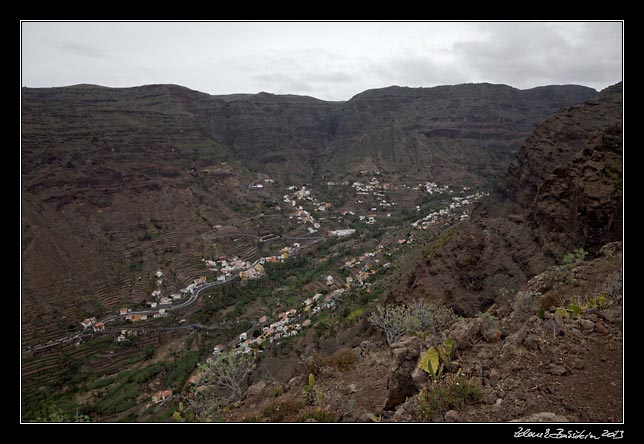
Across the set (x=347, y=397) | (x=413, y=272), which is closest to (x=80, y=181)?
(x=413, y=272)

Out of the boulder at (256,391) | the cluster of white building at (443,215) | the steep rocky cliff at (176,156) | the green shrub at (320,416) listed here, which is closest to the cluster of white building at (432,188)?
the steep rocky cliff at (176,156)

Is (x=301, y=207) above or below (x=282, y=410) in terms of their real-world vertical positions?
above

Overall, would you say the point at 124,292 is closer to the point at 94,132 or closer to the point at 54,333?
the point at 54,333

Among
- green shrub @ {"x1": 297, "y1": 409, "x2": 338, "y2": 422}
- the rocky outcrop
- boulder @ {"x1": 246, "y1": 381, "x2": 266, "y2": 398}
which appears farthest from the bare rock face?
the rocky outcrop

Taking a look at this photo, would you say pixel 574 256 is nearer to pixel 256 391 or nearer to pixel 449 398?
pixel 449 398

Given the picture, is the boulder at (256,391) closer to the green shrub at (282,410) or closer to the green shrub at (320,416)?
the green shrub at (282,410)

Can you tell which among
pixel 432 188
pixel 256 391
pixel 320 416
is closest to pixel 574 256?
pixel 320 416

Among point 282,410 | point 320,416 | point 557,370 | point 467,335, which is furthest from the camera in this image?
point 282,410

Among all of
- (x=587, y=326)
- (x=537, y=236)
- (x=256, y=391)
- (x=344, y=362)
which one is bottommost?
(x=256, y=391)
